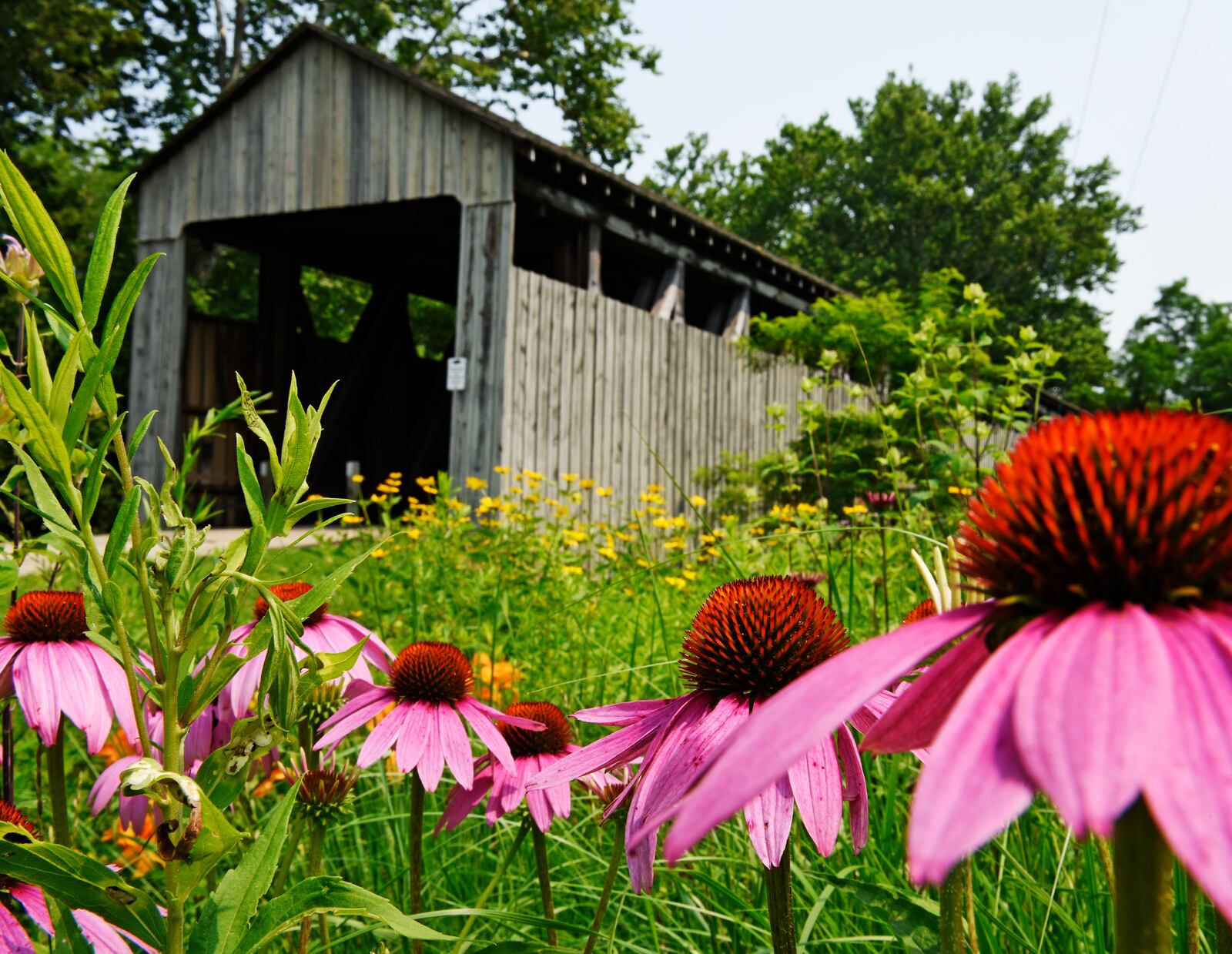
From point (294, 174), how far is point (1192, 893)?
8.64 m

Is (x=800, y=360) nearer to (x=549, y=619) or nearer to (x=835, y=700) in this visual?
(x=549, y=619)

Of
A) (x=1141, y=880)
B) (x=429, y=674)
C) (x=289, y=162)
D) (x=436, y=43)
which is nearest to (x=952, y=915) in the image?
(x=1141, y=880)

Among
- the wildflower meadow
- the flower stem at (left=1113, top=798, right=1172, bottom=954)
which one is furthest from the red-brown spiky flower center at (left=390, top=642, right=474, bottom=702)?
the flower stem at (left=1113, top=798, right=1172, bottom=954)

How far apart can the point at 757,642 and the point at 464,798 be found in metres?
0.49

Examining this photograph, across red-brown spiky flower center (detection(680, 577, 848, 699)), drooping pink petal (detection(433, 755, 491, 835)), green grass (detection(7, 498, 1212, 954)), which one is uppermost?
red-brown spiky flower center (detection(680, 577, 848, 699))

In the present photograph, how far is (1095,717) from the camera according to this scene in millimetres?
336

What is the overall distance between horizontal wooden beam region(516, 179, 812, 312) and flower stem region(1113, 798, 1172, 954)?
23.6ft

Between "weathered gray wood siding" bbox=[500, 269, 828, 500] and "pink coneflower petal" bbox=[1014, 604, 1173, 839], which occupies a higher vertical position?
"weathered gray wood siding" bbox=[500, 269, 828, 500]

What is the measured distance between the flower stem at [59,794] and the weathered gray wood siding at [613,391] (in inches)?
217

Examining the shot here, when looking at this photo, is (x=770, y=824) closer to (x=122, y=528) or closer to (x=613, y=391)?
(x=122, y=528)

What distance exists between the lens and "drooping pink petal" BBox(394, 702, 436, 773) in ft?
3.44

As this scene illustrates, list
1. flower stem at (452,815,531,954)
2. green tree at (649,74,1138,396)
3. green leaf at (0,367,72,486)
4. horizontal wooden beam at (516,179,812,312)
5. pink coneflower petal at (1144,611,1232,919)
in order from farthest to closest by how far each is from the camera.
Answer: green tree at (649,74,1138,396) → horizontal wooden beam at (516,179,812,312) → flower stem at (452,815,531,954) → green leaf at (0,367,72,486) → pink coneflower petal at (1144,611,1232,919)

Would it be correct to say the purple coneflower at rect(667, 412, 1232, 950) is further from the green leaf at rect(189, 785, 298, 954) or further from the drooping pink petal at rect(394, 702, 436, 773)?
the drooping pink petal at rect(394, 702, 436, 773)

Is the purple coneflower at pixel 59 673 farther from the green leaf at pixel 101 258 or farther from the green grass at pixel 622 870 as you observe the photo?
the green leaf at pixel 101 258
